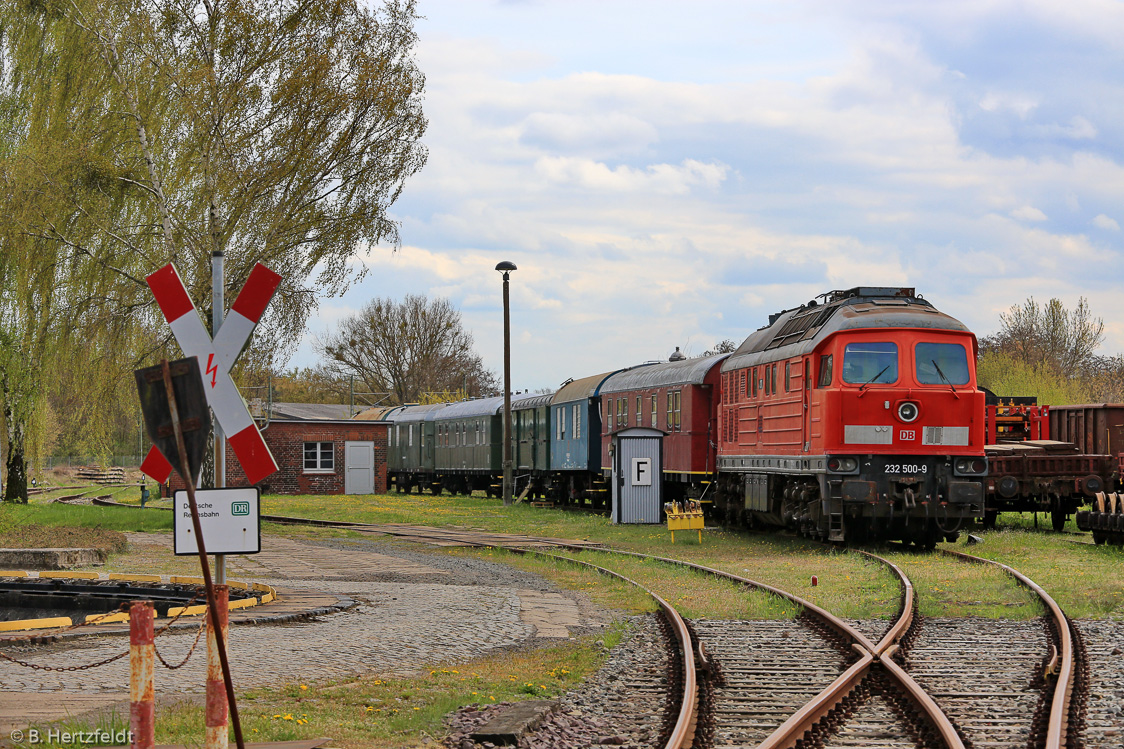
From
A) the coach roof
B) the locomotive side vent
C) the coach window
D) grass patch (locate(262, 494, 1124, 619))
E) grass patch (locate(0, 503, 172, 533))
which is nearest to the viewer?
grass patch (locate(262, 494, 1124, 619))

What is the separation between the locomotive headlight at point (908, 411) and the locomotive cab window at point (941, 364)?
1.30ft

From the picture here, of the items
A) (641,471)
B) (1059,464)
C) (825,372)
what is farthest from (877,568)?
(641,471)

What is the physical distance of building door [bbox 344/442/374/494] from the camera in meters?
45.1

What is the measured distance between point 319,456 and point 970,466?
100ft

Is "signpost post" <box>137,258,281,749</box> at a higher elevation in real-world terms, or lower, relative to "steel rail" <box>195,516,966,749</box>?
higher

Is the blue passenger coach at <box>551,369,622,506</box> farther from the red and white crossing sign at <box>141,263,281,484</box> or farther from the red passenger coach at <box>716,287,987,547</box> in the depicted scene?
the red and white crossing sign at <box>141,263,281,484</box>

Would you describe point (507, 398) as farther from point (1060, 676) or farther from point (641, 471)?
point (1060, 676)

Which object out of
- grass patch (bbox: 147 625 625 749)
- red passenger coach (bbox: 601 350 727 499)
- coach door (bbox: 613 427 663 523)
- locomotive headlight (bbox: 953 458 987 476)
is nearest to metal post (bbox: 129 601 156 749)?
grass patch (bbox: 147 625 625 749)

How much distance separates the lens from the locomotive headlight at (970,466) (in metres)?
18.0

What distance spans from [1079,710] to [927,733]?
1235mm

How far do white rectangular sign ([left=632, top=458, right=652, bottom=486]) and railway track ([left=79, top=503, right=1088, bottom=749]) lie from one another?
13.8m

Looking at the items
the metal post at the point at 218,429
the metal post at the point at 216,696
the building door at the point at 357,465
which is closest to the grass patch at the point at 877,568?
the metal post at the point at 218,429

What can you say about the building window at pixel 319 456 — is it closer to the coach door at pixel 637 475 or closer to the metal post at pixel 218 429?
the coach door at pixel 637 475

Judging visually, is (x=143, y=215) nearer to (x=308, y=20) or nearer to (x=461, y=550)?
(x=308, y=20)
